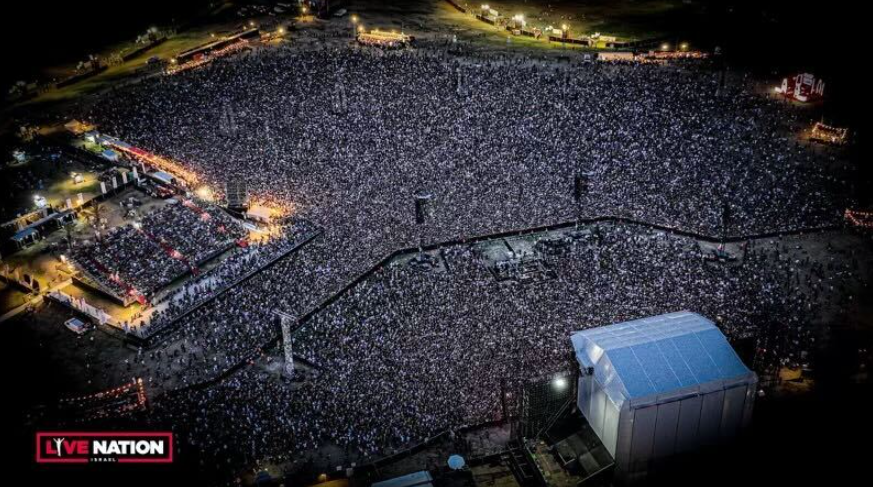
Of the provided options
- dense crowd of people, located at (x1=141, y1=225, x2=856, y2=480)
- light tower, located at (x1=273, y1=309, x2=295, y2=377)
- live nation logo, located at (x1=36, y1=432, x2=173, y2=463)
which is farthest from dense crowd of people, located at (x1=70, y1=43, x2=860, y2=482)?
live nation logo, located at (x1=36, y1=432, x2=173, y2=463)

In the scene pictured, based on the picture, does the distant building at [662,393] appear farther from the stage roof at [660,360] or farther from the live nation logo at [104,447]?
the live nation logo at [104,447]

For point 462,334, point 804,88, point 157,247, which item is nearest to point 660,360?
point 462,334

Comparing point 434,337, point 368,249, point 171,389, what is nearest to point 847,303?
point 434,337

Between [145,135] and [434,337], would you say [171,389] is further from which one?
[145,135]

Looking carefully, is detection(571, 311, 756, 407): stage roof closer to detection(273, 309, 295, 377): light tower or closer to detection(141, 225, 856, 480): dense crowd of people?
detection(141, 225, 856, 480): dense crowd of people

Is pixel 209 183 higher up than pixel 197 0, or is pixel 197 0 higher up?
pixel 197 0

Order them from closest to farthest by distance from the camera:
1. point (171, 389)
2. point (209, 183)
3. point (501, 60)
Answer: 1. point (171, 389)
2. point (209, 183)
3. point (501, 60)
